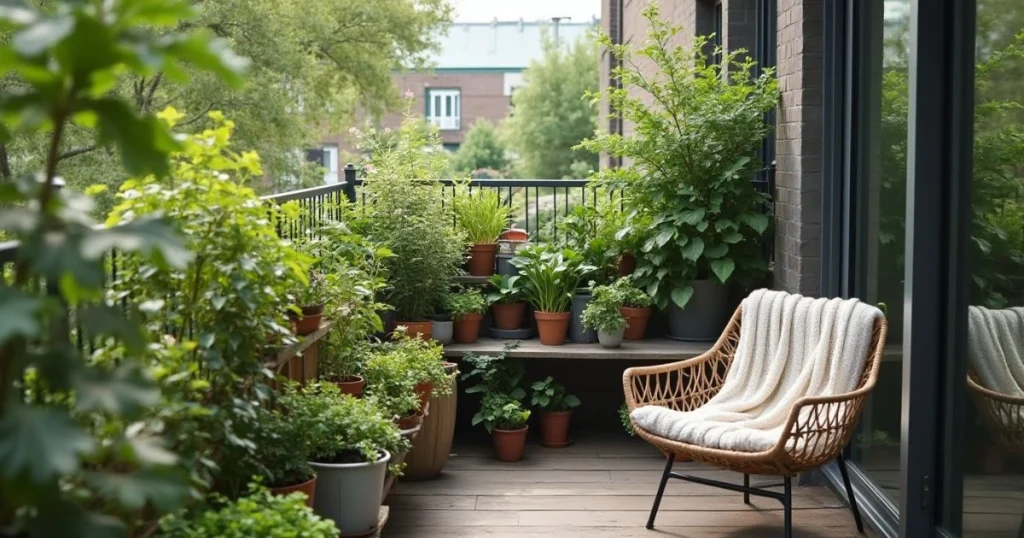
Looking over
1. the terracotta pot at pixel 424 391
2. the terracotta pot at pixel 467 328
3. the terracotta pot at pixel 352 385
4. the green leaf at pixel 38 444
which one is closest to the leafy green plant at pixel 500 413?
the terracotta pot at pixel 467 328

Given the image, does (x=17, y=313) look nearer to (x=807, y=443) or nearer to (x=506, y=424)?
(x=807, y=443)

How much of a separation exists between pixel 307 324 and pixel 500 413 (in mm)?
1671

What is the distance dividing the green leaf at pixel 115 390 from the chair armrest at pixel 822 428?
253 centimetres

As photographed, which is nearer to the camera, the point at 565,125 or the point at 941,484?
the point at 941,484

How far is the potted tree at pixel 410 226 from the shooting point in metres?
5.20

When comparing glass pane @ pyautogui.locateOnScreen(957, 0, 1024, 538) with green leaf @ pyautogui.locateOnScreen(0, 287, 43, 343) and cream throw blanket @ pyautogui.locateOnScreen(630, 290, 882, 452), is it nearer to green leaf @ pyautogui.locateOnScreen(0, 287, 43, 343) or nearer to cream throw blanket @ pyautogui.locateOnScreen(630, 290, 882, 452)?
cream throw blanket @ pyautogui.locateOnScreen(630, 290, 882, 452)

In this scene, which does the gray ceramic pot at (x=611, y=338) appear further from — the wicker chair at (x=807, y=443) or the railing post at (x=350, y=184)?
the railing post at (x=350, y=184)

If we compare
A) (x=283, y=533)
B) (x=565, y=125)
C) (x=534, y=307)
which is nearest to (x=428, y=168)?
(x=534, y=307)

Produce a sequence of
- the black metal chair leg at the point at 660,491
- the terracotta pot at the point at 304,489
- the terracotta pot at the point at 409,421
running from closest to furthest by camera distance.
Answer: the terracotta pot at the point at 304,489 → the black metal chair leg at the point at 660,491 → the terracotta pot at the point at 409,421

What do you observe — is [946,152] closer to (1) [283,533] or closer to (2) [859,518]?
(2) [859,518]

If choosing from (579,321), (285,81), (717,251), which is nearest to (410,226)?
(579,321)

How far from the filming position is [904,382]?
3.50 meters

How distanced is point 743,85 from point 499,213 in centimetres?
142

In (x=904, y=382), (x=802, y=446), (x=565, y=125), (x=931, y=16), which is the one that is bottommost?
(x=802, y=446)
